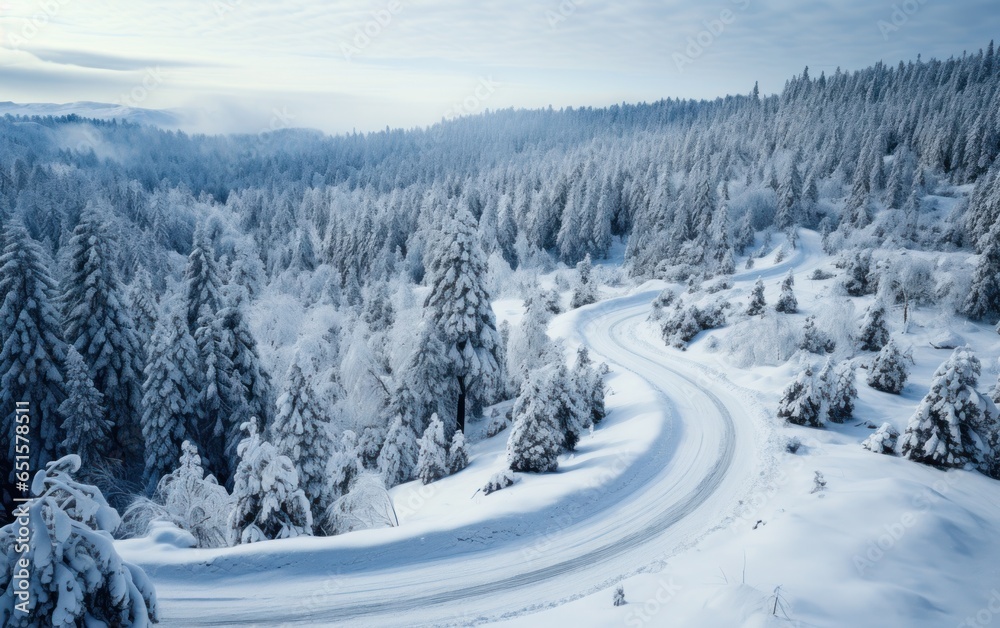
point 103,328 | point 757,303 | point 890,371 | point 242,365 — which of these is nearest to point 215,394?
point 242,365

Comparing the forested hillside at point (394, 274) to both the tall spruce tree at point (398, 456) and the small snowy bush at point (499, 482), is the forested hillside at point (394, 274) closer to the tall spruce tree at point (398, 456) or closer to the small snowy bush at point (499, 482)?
→ the tall spruce tree at point (398, 456)

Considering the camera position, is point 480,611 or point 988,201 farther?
point 988,201

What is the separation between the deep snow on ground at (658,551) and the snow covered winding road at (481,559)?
0.16ft

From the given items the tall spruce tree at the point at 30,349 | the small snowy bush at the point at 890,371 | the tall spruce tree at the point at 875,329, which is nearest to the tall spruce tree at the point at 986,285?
the tall spruce tree at the point at 875,329

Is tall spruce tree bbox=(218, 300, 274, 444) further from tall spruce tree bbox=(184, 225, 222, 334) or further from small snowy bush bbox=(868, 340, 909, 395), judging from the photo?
small snowy bush bbox=(868, 340, 909, 395)

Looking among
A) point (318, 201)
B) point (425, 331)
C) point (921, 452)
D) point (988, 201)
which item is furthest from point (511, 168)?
point (921, 452)

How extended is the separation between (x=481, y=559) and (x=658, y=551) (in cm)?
532

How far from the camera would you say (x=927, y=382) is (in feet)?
90.2

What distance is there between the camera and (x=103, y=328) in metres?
27.8

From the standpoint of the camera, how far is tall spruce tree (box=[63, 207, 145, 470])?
27625 mm

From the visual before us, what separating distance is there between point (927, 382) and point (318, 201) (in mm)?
110273

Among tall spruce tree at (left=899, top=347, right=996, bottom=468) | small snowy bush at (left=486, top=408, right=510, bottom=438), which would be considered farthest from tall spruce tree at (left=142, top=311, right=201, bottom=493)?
tall spruce tree at (left=899, top=347, right=996, bottom=468)

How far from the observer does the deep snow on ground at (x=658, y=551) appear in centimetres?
1120

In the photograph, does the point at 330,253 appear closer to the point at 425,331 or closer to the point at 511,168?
the point at 511,168
